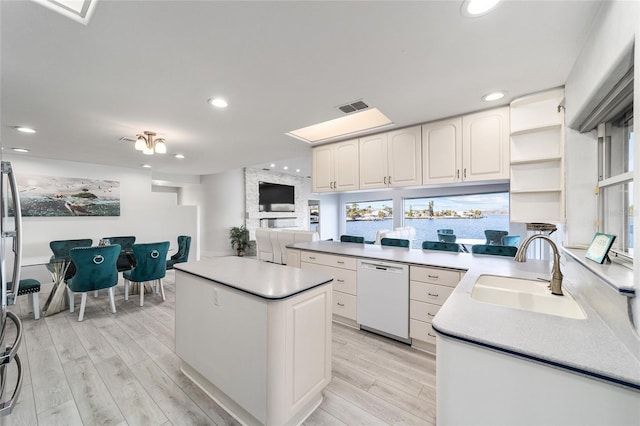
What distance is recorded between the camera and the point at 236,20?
1.36 metres

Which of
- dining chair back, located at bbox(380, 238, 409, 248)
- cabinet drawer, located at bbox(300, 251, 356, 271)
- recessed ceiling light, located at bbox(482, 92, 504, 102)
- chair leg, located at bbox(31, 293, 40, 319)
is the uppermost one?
recessed ceiling light, located at bbox(482, 92, 504, 102)

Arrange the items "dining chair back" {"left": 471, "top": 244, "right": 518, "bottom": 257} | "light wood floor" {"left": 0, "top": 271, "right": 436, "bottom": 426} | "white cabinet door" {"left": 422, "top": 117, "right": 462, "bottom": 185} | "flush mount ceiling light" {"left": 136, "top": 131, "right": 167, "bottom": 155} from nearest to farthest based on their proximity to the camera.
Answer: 1. "light wood floor" {"left": 0, "top": 271, "right": 436, "bottom": 426}
2. "dining chair back" {"left": 471, "top": 244, "right": 518, "bottom": 257}
3. "white cabinet door" {"left": 422, "top": 117, "right": 462, "bottom": 185}
4. "flush mount ceiling light" {"left": 136, "top": 131, "right": 167, "bottom": 155}

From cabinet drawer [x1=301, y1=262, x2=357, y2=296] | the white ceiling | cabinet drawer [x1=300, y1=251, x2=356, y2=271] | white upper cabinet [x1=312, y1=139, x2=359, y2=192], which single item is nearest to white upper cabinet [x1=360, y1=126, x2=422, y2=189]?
white upper cabinet [x1=312, y1=139, x2=359, y2=192]

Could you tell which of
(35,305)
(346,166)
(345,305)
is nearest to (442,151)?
(346,166)

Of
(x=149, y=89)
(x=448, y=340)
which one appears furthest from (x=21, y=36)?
(x=448, y=340)

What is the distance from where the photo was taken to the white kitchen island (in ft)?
4.54

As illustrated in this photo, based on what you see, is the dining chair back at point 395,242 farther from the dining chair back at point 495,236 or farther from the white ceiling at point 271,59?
the dining chair back at point 495,236

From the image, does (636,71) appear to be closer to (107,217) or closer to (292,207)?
(107,217)

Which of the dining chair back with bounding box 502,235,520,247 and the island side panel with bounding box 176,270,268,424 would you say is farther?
the dining chair back with bounding box 502,235,520,247

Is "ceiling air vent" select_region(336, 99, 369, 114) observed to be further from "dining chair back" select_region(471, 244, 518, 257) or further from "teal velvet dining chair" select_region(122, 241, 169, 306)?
"teal velvet dining chair" select_region(122, 241, 169, 306)

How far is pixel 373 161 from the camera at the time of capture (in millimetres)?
3326

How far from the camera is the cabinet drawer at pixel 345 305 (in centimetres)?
277

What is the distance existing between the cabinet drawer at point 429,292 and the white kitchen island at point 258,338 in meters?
1.03

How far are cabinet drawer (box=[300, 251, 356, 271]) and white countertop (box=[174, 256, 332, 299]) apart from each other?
1.03 m
